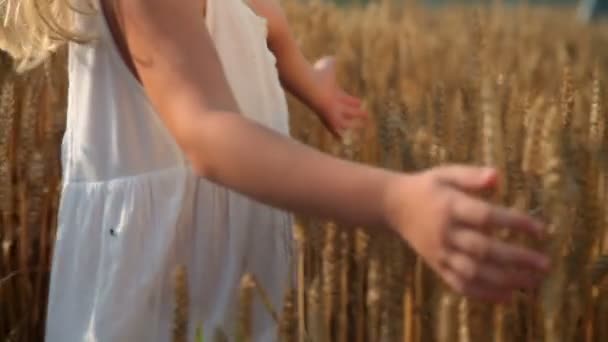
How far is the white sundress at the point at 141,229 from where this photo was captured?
1315 mm

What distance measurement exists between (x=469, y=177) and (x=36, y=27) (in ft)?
2.28

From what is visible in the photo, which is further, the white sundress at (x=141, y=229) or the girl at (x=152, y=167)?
the white sundress at (x=141, y=229)

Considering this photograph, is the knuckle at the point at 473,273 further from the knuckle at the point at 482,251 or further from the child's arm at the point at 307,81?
the child's arm at the point at 307,81

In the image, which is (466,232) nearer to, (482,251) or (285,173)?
(482,251)

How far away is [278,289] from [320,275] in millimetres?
91

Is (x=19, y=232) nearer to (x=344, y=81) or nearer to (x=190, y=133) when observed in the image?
(x=190, y=133)

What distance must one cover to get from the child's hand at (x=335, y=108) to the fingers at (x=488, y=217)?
25.5 inches

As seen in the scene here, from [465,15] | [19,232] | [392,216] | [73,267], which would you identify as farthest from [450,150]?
[465,15]

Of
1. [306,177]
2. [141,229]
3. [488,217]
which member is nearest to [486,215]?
[488,217]

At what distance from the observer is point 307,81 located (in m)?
1.55

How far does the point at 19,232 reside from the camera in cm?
156

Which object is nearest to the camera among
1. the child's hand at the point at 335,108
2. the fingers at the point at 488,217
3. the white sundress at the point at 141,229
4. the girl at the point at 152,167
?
the fingers at the point at 488,217

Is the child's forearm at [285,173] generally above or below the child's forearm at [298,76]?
below

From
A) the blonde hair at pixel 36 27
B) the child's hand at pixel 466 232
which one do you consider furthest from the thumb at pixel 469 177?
the blonde hair at pixel 36 27
